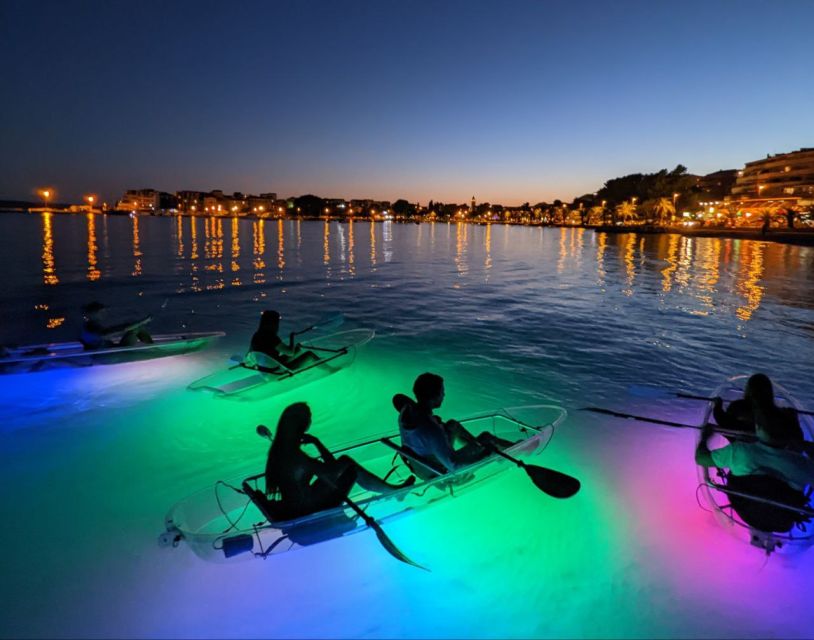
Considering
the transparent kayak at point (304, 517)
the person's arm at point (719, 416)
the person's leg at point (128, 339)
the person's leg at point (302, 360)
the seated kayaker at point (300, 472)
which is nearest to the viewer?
the seated kayaker at point (300, 472)

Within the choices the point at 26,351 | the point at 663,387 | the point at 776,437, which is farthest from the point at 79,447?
the point at 663,387

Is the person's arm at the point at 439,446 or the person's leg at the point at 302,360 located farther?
the person's leg at the point at 302,360

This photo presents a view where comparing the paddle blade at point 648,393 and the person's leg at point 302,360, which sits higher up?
the person's leg at point 302,360

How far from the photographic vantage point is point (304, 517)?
471 centimetres

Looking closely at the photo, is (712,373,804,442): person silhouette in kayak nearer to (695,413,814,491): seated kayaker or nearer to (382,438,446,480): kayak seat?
(695,413,814,491): seated kayaker

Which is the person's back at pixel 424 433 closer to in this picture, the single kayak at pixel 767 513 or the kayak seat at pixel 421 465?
the kayak seat at pixel 421 465

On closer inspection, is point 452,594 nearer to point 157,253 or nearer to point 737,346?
point 737,346

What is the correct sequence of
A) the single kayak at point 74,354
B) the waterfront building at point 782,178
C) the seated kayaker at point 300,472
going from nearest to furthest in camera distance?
the seated kayaker at point 300,472
the single kayak at point 74,354
the waterfront building at point 782,178

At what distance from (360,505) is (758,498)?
4.28 meters

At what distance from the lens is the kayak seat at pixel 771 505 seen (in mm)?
5090

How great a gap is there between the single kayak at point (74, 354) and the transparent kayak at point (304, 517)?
748 cm

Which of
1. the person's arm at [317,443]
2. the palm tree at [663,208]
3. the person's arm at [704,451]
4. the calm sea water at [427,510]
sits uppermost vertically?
the palm tree at [663,208]

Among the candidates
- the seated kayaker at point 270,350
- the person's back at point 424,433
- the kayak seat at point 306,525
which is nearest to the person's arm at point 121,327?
the seated kayaker at point 270,350

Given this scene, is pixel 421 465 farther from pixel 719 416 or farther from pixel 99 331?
pixel 99 331
